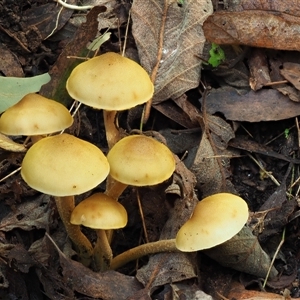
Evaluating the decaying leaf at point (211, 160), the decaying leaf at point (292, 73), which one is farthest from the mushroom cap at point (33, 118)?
the decaying leaf at point (292, 73)

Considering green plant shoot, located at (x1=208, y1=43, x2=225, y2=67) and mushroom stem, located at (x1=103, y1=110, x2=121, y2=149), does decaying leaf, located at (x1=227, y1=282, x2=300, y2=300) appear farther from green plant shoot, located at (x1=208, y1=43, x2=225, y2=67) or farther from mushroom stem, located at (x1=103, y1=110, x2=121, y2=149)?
green plant shoot, located at (x1=208, y1=43, x2=225, y2=67)

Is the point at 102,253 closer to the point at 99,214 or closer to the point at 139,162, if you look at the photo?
the point at 99,214

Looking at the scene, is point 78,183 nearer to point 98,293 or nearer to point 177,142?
point 98,293

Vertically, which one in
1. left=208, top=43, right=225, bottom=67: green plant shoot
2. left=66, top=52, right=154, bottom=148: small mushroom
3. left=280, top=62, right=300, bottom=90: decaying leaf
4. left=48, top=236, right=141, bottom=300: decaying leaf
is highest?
left=66, top=52, right=154, bottom=148: small mushroom

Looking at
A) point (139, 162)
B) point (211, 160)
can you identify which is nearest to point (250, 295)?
point (211, 160)

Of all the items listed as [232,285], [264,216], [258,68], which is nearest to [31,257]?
[232,285]

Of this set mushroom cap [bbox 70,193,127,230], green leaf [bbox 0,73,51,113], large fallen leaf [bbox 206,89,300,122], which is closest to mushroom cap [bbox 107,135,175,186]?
mushroom cap [bbox 70,193,127,230]
